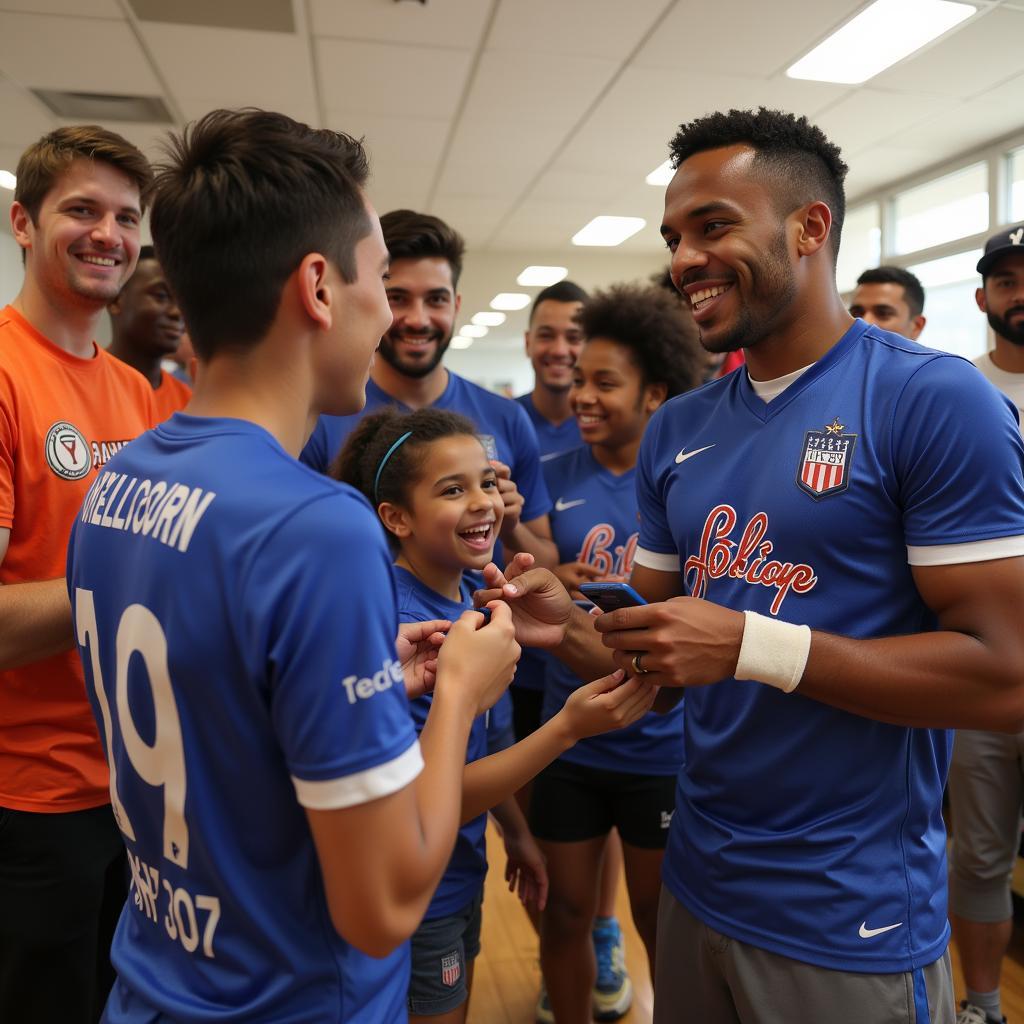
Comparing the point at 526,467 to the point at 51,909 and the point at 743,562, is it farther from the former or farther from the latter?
the point at 51,909

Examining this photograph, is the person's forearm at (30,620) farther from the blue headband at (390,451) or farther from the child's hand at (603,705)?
the child's hand at (603,705)

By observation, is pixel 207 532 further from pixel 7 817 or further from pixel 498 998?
pixel 498 998

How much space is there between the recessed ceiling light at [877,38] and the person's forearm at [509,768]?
13.4 feet

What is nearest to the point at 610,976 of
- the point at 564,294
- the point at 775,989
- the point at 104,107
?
the point at 775,989

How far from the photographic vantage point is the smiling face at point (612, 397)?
2373mm

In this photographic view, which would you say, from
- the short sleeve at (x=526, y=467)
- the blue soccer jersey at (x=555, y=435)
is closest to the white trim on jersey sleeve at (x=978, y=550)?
the short sleeve at (x=526, y=467)

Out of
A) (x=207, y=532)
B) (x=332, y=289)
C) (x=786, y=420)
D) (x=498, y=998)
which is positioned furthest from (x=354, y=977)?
(x=498, y=998)

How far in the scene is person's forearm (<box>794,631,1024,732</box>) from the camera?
107 cm

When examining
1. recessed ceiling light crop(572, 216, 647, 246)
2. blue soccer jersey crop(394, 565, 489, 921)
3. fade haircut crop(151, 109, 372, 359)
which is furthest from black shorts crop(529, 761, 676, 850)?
recessed ceiling light crop(572, 216, 647, 246)

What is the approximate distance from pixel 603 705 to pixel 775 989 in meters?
0.48

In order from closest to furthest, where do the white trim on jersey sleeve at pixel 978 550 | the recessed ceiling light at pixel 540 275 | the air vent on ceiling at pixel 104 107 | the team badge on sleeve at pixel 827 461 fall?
1. the white trim on jersey sleeve at pixel 978 550
2. the team badge on sleeve at pixel 827 461
3. the air vent on ceiling at pixel 104 107
4. the recessed ceiling light at pixel 540 275

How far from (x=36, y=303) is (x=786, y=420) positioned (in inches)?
59.2

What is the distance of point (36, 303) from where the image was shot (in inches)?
66.3

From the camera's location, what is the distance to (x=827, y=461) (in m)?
1.19
